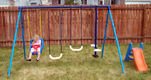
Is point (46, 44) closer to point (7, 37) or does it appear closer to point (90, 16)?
point (7, 37)

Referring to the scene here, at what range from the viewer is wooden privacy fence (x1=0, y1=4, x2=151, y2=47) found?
720 centimetres

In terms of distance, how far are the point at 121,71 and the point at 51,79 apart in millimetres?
1867

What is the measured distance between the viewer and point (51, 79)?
3.35 m

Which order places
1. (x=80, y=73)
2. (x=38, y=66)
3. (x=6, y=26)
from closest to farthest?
(x=80, y=73)
(x=38, y=66)
(x=6, y=26)

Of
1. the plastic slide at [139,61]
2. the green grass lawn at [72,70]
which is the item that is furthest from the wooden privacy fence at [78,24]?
the plastic slide at [139,61]

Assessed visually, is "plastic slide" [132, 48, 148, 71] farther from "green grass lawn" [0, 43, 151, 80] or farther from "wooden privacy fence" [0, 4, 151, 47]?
"wooden privacy fence" [0, 4, 151, 47]

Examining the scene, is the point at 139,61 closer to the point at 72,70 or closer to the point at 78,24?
the point at 72,70

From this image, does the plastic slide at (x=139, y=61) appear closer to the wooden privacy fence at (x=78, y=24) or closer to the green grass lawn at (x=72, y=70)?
the green grass lawn at (x=72, y=70)

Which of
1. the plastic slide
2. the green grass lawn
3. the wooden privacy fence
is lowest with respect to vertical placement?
the green grass lawn

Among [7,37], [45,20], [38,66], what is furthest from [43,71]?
[7,37]

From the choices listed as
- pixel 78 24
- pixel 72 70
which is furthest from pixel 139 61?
pixel 78 24

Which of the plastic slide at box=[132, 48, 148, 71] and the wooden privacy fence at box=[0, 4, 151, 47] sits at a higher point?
the wooden privacy fence at box=[0, 4, 151, 47]

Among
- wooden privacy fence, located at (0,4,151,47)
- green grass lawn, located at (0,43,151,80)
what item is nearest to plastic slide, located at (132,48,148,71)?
green grass lawn, located at (0,43,151,80)

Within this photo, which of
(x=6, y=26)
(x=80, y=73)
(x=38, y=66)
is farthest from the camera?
(x=6, y=26)
